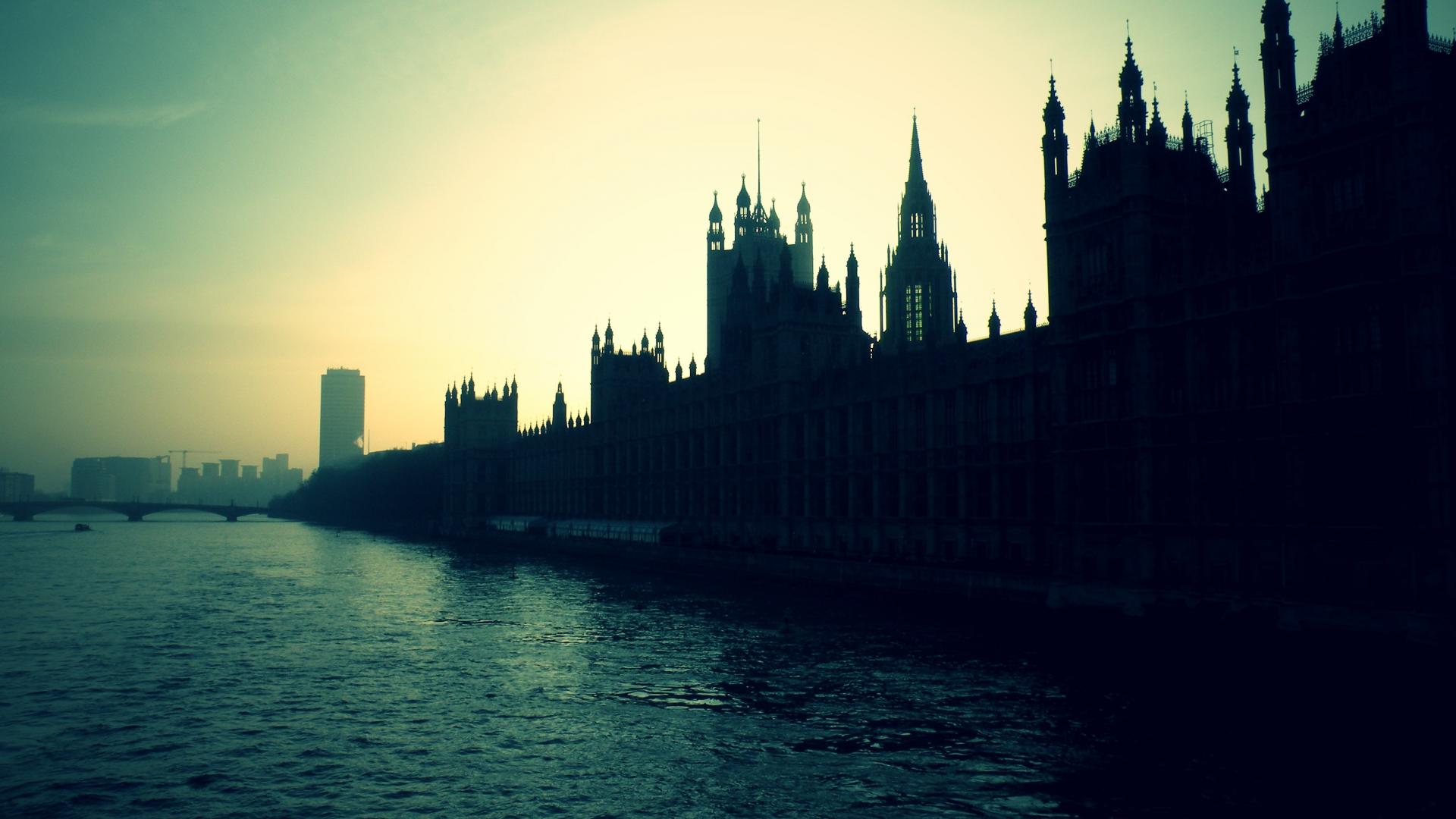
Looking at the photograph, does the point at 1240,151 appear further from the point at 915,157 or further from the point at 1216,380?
the point at 915,157

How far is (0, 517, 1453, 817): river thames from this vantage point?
80.0 feet

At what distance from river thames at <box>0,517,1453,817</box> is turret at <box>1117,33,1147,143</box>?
23.9 metres

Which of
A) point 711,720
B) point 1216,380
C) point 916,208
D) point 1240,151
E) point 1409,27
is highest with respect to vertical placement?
point 916,208

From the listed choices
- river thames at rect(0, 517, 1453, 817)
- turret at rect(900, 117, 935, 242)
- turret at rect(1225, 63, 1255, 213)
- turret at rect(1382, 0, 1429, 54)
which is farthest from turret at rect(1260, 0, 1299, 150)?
turret at rect(900, 117, 935, 242)

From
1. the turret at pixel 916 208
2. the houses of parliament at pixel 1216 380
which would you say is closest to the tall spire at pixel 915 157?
the turret at pixel 916 208

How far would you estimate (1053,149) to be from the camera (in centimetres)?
5603

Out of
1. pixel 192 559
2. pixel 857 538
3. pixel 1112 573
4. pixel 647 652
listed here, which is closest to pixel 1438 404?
pixel 1112 573

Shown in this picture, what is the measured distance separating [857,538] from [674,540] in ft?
116

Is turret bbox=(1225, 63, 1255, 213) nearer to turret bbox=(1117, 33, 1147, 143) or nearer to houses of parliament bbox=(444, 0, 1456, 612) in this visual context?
houses of parliament bbox=(444, 0, 1456, 612)

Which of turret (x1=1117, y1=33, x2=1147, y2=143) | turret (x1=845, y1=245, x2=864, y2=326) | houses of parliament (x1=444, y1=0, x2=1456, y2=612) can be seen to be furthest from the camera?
turret (x1=845, y1=245, x2=864, y2=326)

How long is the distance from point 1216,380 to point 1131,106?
1486 centimetres

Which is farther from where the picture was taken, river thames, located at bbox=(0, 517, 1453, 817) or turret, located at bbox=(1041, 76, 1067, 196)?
turret, located at bbox=(1041, 76, 1067, 196)

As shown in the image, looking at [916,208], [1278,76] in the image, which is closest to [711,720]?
[1278,76]

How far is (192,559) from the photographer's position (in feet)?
410
